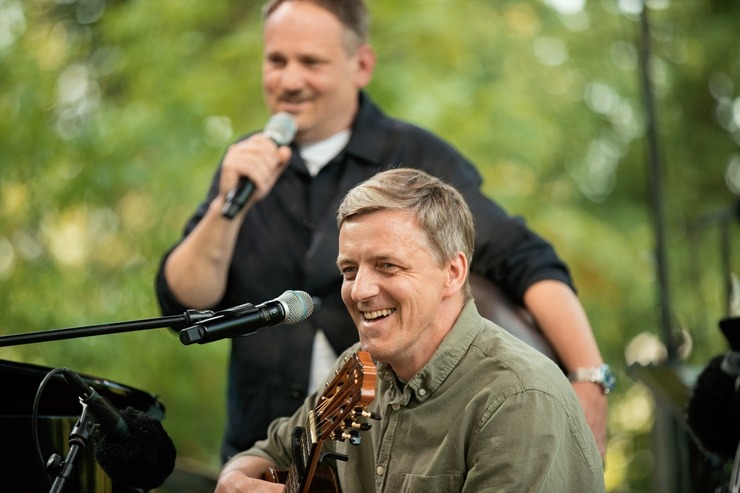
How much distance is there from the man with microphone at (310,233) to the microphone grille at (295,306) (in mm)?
1086

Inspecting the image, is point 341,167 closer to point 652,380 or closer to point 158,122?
point 652,380

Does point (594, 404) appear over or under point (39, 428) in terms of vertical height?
under

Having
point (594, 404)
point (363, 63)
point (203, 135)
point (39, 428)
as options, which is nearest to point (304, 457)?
point (39, 428)

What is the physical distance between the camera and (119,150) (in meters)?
6.23

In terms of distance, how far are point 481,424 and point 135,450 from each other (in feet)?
3.07

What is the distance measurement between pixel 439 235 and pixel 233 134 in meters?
3.71

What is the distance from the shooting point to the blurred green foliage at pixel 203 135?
20.3 feet

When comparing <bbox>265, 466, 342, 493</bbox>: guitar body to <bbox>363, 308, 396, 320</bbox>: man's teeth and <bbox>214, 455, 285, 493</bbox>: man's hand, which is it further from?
<bbox>363, 308, 396, 320</bbox>: man's teeth

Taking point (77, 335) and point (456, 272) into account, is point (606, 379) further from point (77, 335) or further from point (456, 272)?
point (77, 335)

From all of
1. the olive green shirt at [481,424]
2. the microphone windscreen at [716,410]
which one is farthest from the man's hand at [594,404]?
the olive green shirt at [481,424]

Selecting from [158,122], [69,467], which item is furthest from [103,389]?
[158,122]

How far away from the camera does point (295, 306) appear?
2484 mm

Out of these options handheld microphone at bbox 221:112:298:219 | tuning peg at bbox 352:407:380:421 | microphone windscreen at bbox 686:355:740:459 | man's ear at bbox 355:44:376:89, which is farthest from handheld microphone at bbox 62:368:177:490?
man's ear at bbox 355:44:376:89

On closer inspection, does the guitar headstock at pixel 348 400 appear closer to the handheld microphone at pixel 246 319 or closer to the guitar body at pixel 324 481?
the handheld microphone at pixel 246 319
